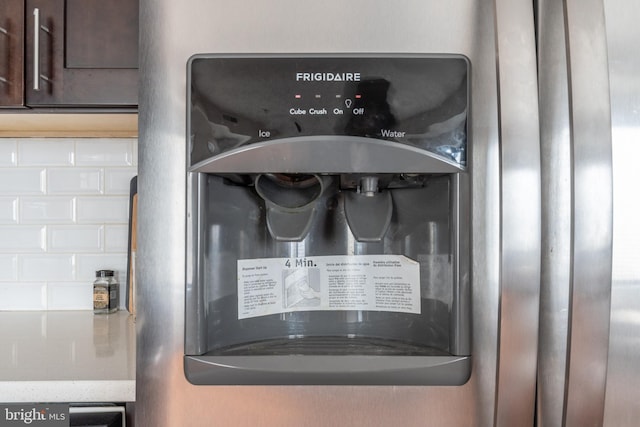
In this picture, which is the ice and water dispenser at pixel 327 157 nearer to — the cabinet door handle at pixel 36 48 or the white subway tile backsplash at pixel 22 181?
the cabinet door handle at pixel 36 48

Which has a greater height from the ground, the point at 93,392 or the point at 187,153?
the point at 187,153

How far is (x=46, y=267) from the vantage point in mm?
1421

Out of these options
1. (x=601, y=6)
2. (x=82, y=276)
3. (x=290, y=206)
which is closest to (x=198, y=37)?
(x=290, y=206)

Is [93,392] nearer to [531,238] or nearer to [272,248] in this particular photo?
[272,248]

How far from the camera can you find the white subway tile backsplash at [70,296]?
4.66 feet

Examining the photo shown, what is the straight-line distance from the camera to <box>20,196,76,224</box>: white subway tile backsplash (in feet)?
4.65

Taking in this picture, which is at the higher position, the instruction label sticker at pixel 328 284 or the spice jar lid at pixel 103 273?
the instruction label sticker at pixel 328 284

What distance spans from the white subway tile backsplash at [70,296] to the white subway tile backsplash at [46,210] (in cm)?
18

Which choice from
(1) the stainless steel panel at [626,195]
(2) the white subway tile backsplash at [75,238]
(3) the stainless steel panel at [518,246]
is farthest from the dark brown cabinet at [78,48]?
(1) the stainless steel panel at [626,195]

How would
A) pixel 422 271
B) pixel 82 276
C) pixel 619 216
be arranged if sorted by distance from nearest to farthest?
1. pixel 619 216
2. pixel 422 271
3. pixel 82 276

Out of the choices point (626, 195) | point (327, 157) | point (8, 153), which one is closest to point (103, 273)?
point (8, 153)

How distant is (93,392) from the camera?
81 cm

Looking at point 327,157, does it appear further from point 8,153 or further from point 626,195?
point 8,153

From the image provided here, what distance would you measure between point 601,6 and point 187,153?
1.79 feet
